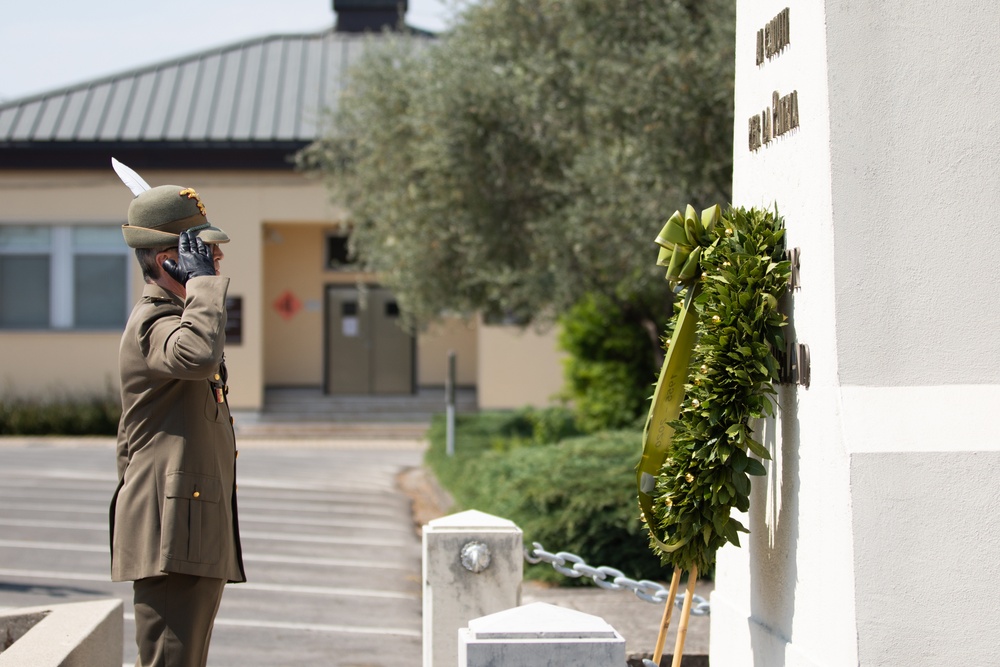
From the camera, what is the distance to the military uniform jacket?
140 inches

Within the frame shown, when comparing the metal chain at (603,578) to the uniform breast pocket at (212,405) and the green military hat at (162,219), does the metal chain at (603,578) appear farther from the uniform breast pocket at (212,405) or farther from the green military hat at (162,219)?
the green military hat at (162,219)

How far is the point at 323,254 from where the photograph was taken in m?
22.9

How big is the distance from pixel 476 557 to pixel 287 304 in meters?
18.9

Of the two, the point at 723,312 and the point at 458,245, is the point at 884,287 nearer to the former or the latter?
the point at 723,312

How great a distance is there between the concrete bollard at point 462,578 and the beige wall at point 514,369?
16.5m

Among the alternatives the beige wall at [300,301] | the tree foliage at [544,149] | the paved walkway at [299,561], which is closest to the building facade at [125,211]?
the beige wall at [300,301]

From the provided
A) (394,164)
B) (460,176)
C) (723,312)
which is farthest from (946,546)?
(394,164)

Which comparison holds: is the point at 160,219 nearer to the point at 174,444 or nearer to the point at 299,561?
the point at 174,444

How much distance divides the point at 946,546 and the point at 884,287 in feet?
2.50

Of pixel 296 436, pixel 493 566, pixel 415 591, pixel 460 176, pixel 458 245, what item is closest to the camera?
pixel 493 566

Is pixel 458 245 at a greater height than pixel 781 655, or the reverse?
pixel 458 245

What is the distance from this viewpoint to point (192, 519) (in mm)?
3635

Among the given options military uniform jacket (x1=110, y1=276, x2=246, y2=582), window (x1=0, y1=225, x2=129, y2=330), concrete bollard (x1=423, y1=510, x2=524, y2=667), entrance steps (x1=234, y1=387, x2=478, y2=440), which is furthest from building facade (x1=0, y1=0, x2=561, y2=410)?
military uniform jacket (x1=110, y1=276, x2=246, y2=582)

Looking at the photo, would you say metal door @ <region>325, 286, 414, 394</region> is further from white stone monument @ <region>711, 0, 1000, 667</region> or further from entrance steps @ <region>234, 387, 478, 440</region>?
white stone monument @ <region>711, 0, 1000, 667</region>
